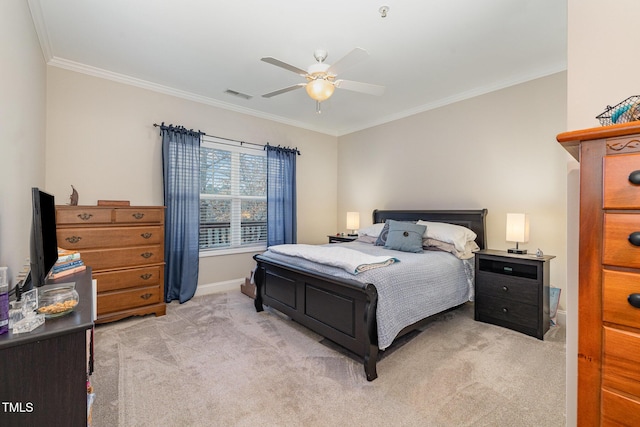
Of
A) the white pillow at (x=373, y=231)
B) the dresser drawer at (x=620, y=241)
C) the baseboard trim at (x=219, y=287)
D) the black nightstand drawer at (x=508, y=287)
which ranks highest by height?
the dresser drawer at (x=620, y=241)

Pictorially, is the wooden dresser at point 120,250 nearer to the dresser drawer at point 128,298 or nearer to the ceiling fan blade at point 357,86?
the dresser drawer at point 128,298

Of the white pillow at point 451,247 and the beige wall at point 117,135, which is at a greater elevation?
the beige wall at point 117,135

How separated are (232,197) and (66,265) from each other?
8.14 ft

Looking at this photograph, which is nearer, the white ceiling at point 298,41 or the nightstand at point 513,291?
the white ceiling at point 298,41

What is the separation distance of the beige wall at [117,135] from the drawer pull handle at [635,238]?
4.14m

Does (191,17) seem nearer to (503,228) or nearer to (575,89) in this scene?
(575,89)

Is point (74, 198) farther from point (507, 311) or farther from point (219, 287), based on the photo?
point (507, 311)

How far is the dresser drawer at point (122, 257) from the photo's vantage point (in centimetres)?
280

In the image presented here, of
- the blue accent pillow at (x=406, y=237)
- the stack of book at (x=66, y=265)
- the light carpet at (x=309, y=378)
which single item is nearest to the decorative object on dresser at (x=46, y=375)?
Answer: the light carpet at (x=309, y=378)

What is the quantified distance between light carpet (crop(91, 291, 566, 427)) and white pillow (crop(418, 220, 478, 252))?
0.88 meters

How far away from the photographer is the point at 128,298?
3008 millimetres

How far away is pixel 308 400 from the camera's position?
181 centimetres

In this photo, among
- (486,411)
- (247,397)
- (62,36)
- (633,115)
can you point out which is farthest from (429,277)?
(62,36)

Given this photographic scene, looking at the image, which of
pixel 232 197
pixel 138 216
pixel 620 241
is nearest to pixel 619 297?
pixel 620 241
